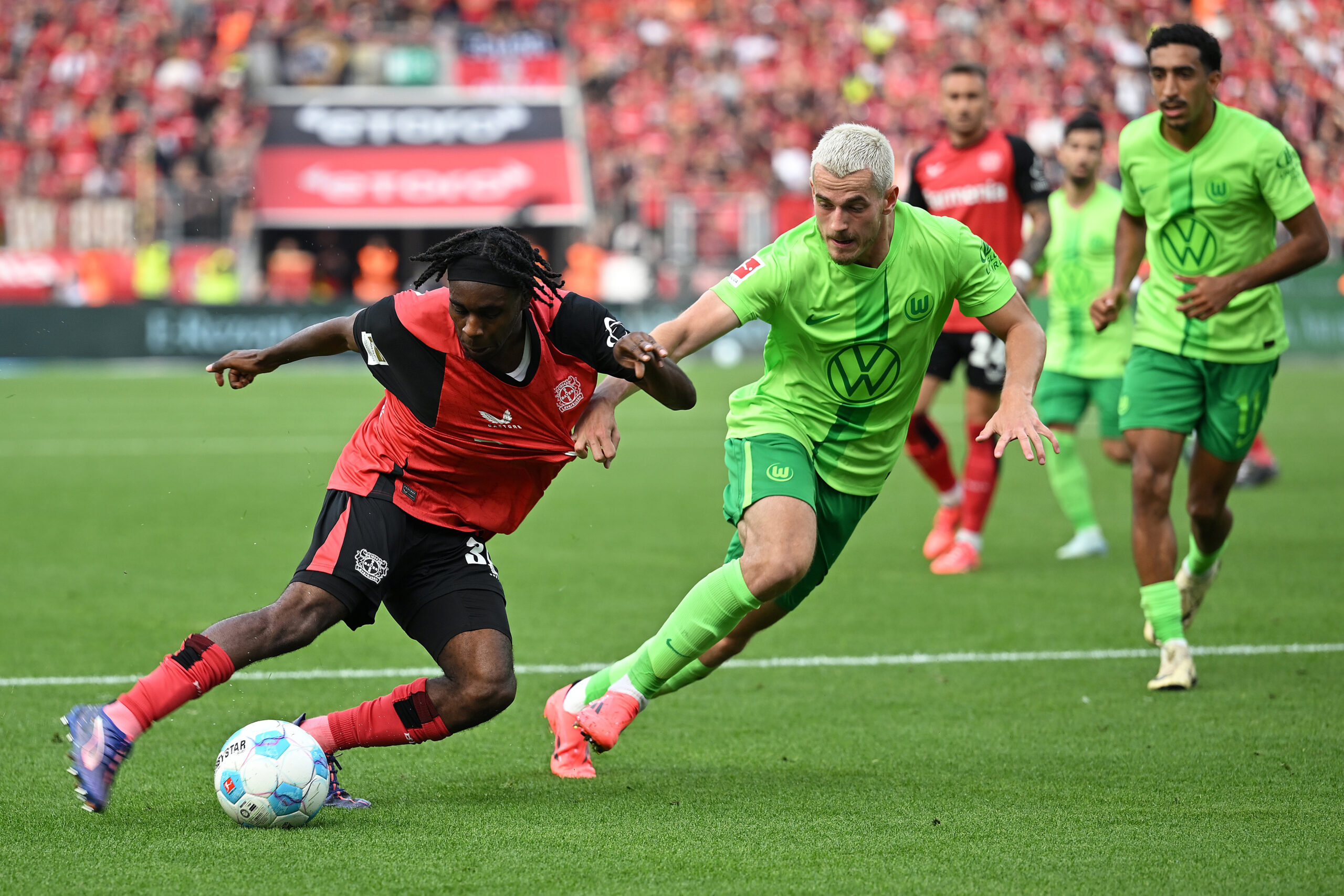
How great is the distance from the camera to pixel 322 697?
604cm

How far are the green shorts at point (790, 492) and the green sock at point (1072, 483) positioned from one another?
4472 mm

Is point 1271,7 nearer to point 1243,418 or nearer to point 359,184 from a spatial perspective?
point 359,184

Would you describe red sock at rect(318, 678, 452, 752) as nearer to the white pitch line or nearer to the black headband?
the black headband

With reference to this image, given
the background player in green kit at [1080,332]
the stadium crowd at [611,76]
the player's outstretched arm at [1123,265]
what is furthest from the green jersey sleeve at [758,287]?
the stadium crowd at [611,76]

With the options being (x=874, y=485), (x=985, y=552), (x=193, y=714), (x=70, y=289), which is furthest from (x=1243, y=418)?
(x=70, y=289)

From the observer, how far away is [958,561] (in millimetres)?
9016

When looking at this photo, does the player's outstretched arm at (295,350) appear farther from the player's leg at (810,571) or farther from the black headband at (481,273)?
the player's leg at (810,571)

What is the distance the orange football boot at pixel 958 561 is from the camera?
353 inches

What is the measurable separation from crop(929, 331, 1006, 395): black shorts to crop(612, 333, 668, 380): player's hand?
480 cm

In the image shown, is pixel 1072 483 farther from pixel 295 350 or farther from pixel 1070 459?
pixel 295 350

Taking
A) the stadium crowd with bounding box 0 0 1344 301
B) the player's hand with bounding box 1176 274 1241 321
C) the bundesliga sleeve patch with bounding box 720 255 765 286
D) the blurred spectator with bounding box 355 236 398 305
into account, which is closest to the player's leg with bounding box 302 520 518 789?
the bundesliga sleeve patch with bounding box 720 255 765 286

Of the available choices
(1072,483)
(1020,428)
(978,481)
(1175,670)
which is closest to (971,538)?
(978,481)

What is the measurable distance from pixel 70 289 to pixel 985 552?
21.1 meters

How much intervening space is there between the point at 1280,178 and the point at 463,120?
26098 mm
